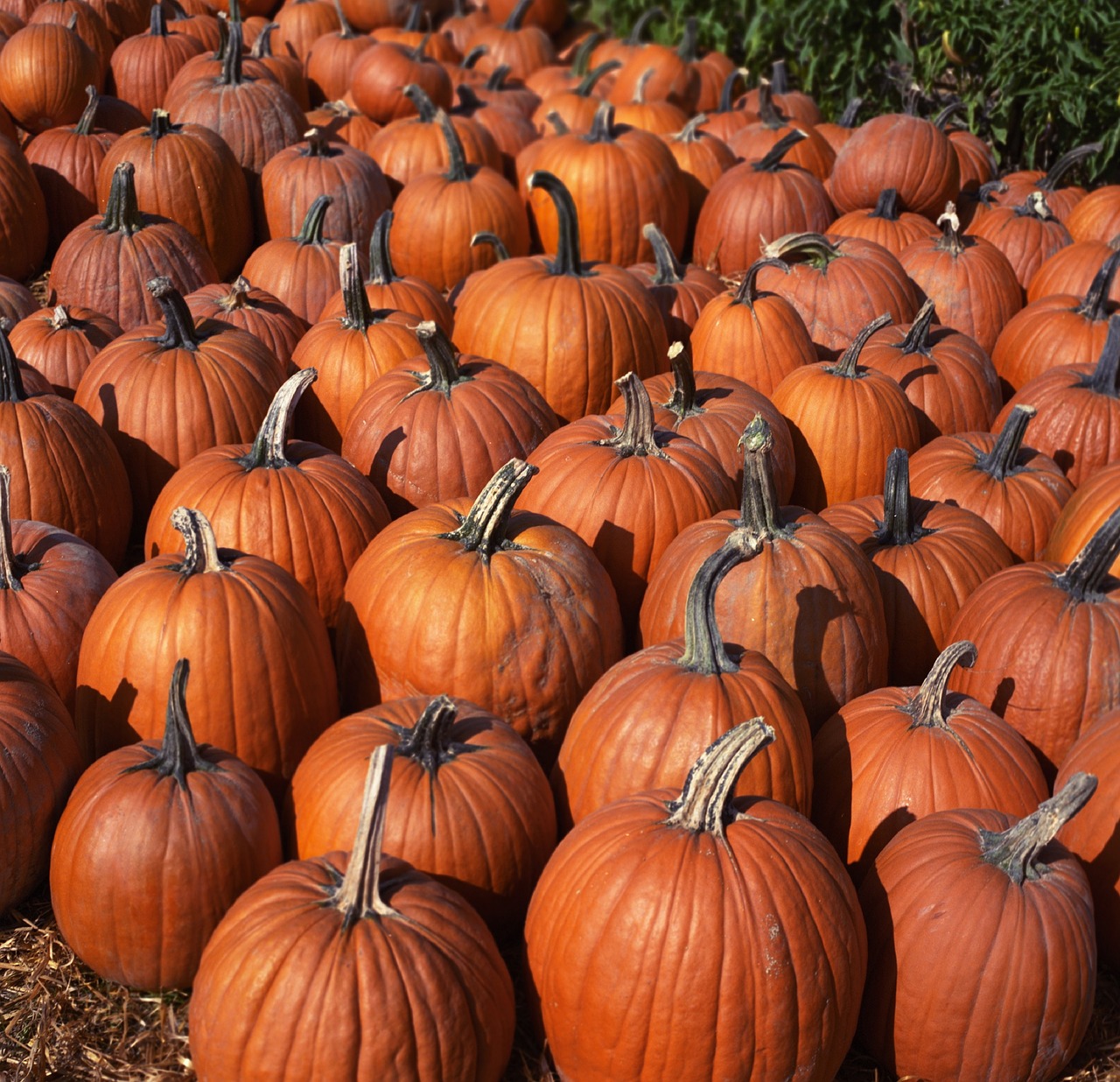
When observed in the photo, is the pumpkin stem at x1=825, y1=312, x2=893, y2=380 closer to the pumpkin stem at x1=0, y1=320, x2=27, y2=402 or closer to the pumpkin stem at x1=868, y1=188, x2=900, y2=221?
the pumpkin stem at x1=868, y1=188, x2=900, y2=221

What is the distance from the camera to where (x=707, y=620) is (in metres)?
3.26

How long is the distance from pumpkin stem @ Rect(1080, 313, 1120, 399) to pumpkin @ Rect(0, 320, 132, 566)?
166 inches

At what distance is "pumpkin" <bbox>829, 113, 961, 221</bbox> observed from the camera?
7.32 meters

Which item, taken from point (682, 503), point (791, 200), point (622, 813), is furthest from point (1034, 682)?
point (791, 200)

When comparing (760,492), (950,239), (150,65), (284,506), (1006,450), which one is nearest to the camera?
(760,492)

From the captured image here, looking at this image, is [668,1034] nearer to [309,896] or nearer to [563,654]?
[309,896]

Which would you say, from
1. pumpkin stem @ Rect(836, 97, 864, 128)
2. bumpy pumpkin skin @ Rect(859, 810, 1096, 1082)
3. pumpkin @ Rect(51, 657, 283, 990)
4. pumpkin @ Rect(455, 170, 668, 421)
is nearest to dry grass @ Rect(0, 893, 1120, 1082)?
pumpkin @ Rect(51, 657, 283, 990)

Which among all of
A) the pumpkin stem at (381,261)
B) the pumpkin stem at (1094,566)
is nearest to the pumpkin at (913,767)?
the pumpkin stem at (1094,566)

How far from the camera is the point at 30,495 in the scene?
14.4 ft

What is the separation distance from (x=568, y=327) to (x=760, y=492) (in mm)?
1872

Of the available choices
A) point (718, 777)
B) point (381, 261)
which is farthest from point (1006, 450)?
point (381, 261)

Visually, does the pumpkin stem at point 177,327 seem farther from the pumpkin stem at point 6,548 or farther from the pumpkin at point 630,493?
the pumpkin at point 630,493

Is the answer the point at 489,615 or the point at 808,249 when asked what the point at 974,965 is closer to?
the point at 489,615

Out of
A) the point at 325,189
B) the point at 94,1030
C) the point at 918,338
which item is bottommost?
the point at 94,1030
